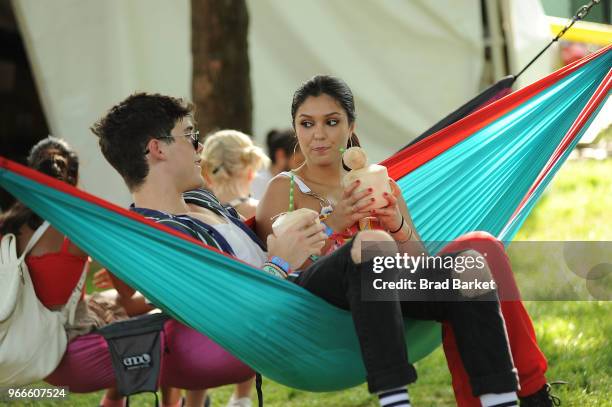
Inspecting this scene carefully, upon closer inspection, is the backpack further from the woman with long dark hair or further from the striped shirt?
the woman with long dark hair

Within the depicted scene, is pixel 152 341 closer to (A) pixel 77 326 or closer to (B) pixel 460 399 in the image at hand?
(A) pixel 77 326

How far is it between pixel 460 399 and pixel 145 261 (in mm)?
874

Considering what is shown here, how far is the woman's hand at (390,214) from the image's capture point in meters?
2.65

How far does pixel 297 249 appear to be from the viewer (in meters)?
2.63

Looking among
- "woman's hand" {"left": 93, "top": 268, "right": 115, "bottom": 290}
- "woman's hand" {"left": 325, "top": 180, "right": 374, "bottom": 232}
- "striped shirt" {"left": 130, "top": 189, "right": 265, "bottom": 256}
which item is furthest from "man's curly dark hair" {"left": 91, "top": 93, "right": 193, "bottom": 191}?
"woman's hand" {"left": 93, "top": 268, "right": 115, "bottom": 290}

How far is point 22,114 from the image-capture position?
28.9ft

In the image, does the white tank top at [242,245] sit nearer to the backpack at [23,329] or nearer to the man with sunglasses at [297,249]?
the man with sunglasses at [297,249]

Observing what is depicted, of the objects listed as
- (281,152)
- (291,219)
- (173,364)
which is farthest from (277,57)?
(291,219)

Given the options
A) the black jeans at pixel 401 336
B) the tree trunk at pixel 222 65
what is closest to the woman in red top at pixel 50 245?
the black jeans at pixel 401 336

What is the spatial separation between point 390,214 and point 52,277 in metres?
1.11

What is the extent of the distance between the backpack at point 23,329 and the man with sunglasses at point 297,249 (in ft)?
1.42

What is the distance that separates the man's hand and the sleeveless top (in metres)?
0.81

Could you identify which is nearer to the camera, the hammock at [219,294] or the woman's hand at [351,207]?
the hammock at [219,294]

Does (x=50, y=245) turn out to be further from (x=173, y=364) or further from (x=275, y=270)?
(x=275, y=270)
